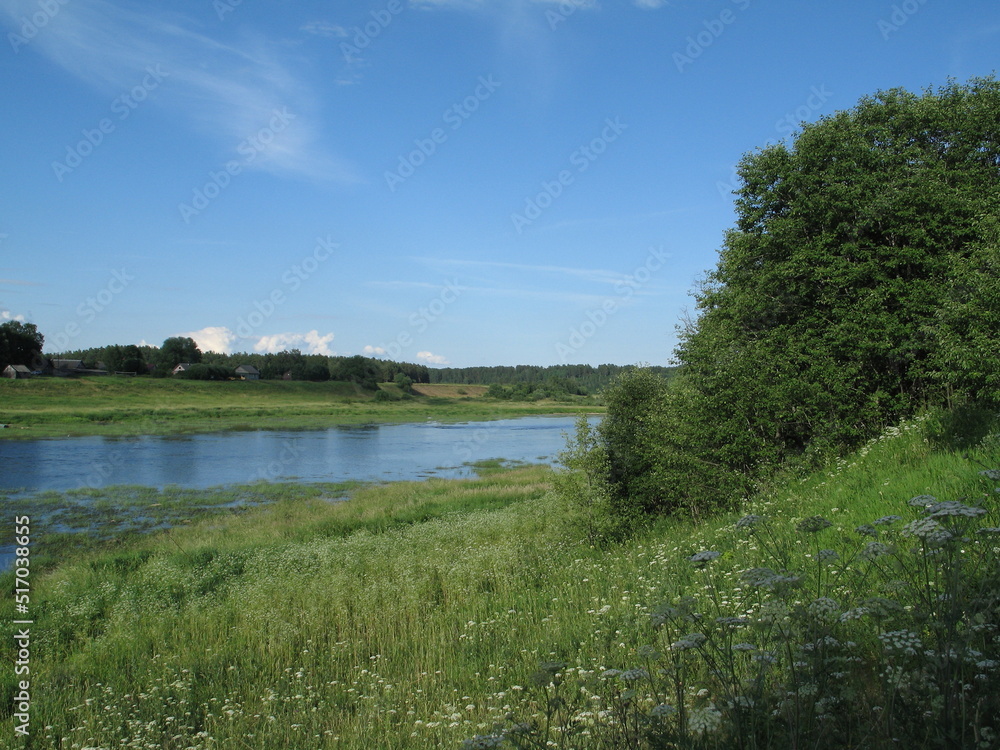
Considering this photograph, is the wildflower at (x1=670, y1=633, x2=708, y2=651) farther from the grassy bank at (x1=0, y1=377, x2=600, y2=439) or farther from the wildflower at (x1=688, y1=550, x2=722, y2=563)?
the grassy bank at (x1=0, y1=377, x2=600, y2=439)

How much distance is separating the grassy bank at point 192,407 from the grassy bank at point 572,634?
47.9 metres

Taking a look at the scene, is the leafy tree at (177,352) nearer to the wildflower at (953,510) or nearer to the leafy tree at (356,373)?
the leafy tree at (356,373)

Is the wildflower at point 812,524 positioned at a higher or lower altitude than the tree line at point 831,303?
lower

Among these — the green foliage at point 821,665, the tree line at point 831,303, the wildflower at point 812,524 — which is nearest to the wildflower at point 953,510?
the green foliage at point 821,665

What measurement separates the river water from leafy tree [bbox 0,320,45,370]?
4221 centimetres

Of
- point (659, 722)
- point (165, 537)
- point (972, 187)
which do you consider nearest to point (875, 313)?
point (972, 187)

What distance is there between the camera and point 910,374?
15672 millimetres

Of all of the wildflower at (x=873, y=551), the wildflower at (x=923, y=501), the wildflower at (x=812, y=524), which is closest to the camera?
the wildflower at (x=873, y=551)

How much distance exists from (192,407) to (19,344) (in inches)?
1032

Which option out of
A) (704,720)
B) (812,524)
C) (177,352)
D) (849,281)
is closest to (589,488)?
(849,281)

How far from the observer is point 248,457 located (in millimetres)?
43344

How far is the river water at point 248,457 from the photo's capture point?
32719 mm

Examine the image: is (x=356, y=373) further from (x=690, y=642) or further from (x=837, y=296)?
(x=690, y=642)

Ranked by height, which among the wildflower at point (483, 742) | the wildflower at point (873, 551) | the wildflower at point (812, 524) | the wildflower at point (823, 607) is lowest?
the wildflower at point (483, 742)
